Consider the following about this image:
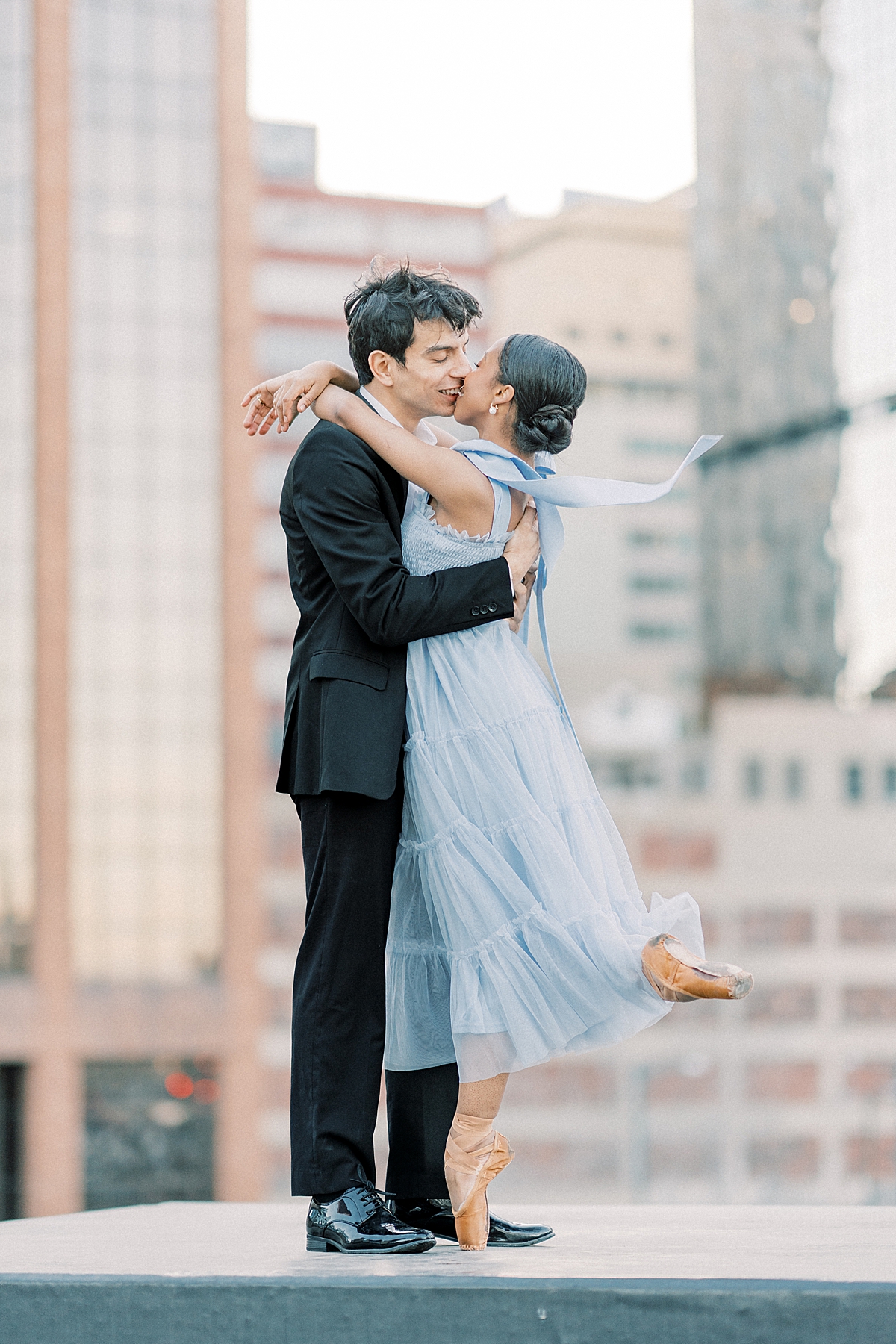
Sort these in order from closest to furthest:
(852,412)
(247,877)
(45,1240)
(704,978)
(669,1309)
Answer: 1. (669,1309)
2. (704,978)
3. (45,1240)
4. (247,877)
5. (852,412)

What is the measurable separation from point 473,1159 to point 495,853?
1.42ft

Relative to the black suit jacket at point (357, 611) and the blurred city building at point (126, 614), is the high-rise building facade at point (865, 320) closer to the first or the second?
the blurred city building at point (126, 614)

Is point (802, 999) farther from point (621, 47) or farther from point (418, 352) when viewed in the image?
point (418, 352)

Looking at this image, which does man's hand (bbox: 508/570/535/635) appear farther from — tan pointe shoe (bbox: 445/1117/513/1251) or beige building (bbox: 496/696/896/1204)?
beige building (bbox: 496/696/896/1204)

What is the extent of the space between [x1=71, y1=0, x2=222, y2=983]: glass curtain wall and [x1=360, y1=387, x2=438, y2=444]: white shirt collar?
32598mm

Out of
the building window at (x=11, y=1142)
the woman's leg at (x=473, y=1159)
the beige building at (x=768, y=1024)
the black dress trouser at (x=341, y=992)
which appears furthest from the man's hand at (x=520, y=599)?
the beige building at (x=768, y=1024)

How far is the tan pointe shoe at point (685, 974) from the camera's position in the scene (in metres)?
2.12

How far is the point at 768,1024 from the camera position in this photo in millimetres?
44156

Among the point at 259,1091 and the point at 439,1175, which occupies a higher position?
the point at 439,1175

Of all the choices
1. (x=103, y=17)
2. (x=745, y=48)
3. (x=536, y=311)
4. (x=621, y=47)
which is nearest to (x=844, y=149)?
(x=745, y=48)

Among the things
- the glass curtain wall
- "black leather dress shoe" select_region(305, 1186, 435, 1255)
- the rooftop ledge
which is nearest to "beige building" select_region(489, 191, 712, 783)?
the glass curtain wall

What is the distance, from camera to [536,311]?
46.1 m

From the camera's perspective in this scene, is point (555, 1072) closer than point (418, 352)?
No

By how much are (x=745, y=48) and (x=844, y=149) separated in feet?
14.7
